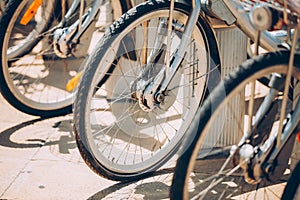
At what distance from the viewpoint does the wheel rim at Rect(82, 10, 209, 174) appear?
465cm

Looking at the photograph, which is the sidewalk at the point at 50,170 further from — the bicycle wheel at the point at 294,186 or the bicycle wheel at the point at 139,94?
the bicycle wheel at the point at 294,186

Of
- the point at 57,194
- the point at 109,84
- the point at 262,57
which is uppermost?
the point at 262,57

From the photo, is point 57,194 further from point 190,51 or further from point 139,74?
point 190,51

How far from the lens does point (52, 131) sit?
5570 mm

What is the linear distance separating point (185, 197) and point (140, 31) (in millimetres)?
1561

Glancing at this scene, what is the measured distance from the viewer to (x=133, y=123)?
5.29m

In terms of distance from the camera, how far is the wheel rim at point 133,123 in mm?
4648

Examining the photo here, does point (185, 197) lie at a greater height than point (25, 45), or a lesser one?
lesser

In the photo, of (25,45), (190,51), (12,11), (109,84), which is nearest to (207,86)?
(190,51)

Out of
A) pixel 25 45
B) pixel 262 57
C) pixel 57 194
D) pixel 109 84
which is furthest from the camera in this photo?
pixel 25 45

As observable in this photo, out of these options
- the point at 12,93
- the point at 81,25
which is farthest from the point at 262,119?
the point at 12,93

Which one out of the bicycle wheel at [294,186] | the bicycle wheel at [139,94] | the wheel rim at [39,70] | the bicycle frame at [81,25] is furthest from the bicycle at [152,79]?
the bicycle wheel at [294,186]

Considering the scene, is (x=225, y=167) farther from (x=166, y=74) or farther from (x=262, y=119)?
(x=262, y=119)

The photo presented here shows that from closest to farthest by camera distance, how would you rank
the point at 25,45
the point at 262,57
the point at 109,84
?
the point at 262,57
the point at 109,84
the point at 25,45
